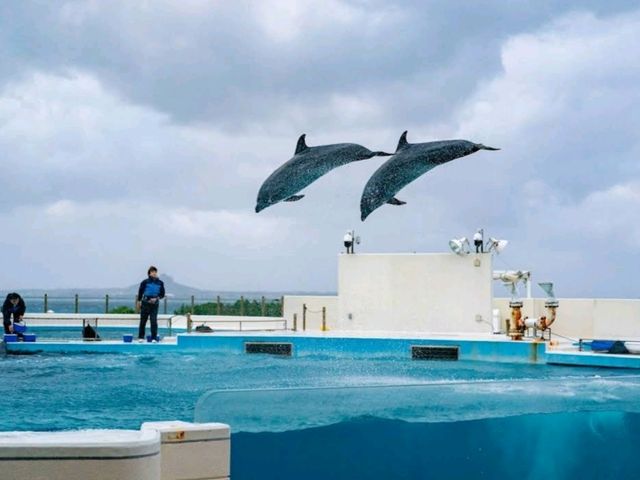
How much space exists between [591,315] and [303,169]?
7.22m

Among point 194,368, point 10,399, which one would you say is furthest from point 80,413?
point 194,368

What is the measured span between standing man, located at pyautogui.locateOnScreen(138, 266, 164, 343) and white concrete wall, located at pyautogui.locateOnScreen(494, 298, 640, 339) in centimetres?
584

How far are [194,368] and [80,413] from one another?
157 inches

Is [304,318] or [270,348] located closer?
[270,348]

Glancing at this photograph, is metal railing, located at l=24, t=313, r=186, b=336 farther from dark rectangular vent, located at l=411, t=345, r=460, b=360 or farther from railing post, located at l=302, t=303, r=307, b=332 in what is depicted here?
dark rectangular vent, located at l=411, t=345, r=460, b=360

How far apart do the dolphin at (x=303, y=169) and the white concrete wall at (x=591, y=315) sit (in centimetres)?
651

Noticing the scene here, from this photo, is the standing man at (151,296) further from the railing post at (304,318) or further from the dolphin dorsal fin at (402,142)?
the dolphin dorsal fin at (402,142)

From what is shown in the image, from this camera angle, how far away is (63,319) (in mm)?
16891

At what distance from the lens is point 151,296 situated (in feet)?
42.9

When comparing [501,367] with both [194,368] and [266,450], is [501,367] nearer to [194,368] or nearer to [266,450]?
[194,368]

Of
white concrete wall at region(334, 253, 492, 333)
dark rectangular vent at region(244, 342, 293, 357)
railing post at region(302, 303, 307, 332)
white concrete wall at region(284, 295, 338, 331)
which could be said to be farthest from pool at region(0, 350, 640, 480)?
white concrete wall at region(284, 295, 338, 331)

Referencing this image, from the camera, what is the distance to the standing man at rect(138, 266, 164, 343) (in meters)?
13.0

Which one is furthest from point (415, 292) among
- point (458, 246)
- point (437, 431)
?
point (437, 431)

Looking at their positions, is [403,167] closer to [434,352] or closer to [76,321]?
[434,352]
